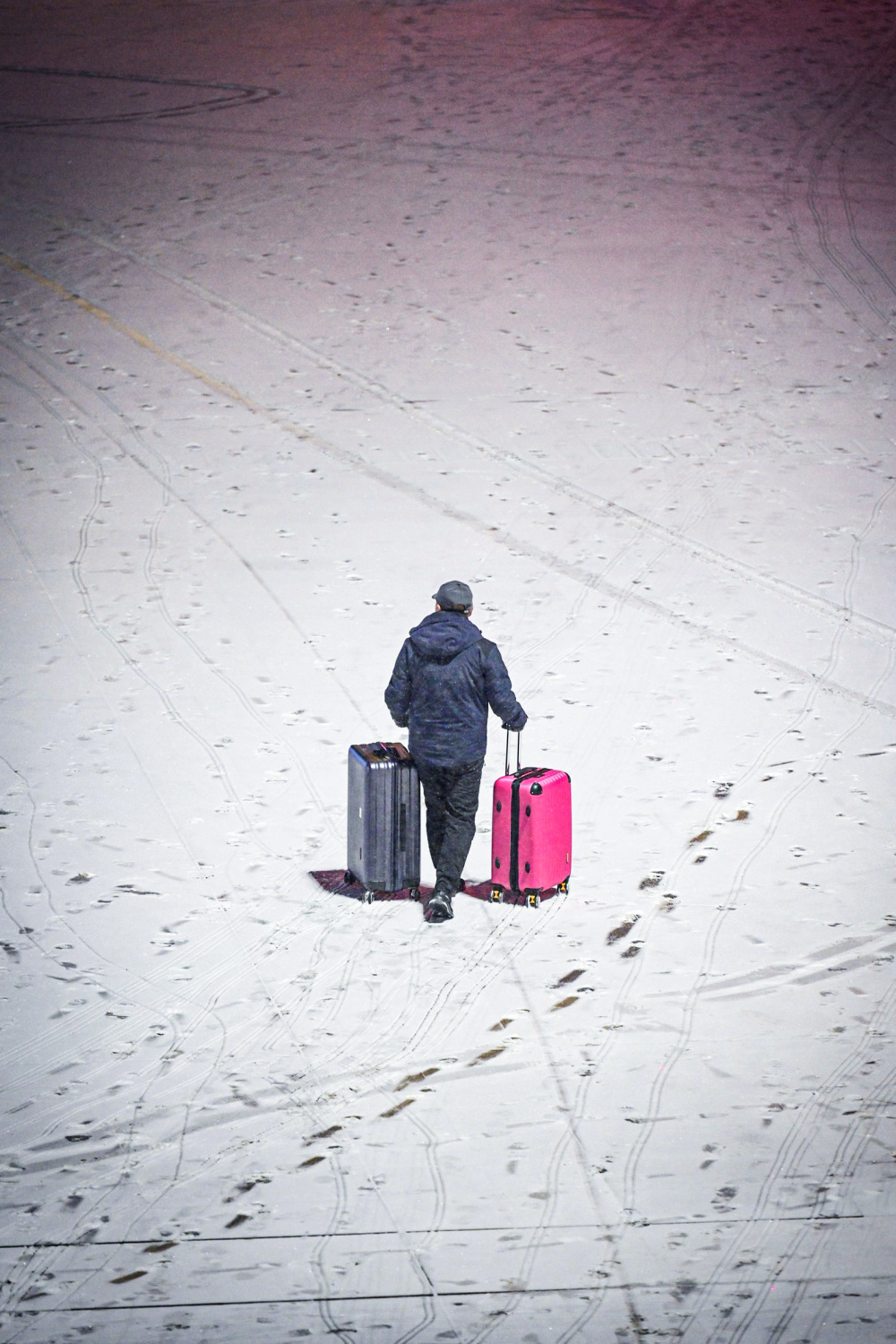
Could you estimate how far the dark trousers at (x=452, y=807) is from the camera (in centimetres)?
826

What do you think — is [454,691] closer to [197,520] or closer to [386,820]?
[386,820]

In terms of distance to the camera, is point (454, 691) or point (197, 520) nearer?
point (454, 691)

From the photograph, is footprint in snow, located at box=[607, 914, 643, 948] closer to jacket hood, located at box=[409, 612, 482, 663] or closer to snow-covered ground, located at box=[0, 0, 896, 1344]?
snow-covered ground, located at box=[0, 0, 896, 1344]

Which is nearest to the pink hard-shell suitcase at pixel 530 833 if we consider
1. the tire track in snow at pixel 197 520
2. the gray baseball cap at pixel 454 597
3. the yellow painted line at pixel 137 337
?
the gray baseball cap at pixel 454 597

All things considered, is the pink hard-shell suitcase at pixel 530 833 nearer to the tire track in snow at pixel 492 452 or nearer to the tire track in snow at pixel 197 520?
the tire track in snow at pixel 197 520

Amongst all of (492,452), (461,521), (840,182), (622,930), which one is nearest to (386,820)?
(622,930)

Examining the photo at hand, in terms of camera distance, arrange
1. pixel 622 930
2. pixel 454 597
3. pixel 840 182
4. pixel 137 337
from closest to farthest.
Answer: pixel 622 930
pixel 454 597
pixel 137 337
pixel 840 182

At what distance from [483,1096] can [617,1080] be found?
0.54 metres

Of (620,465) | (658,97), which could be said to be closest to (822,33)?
(658,97)

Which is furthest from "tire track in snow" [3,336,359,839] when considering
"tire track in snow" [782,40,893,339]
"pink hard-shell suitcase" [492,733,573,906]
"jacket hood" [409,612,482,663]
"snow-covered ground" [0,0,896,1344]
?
"tire track in snow" [782,40,893,339]

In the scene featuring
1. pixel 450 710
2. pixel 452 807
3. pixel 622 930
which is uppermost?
pixel 450 710

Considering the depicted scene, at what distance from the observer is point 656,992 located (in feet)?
24.5

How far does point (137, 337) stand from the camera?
1652 centimetres

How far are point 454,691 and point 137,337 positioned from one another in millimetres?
9489
